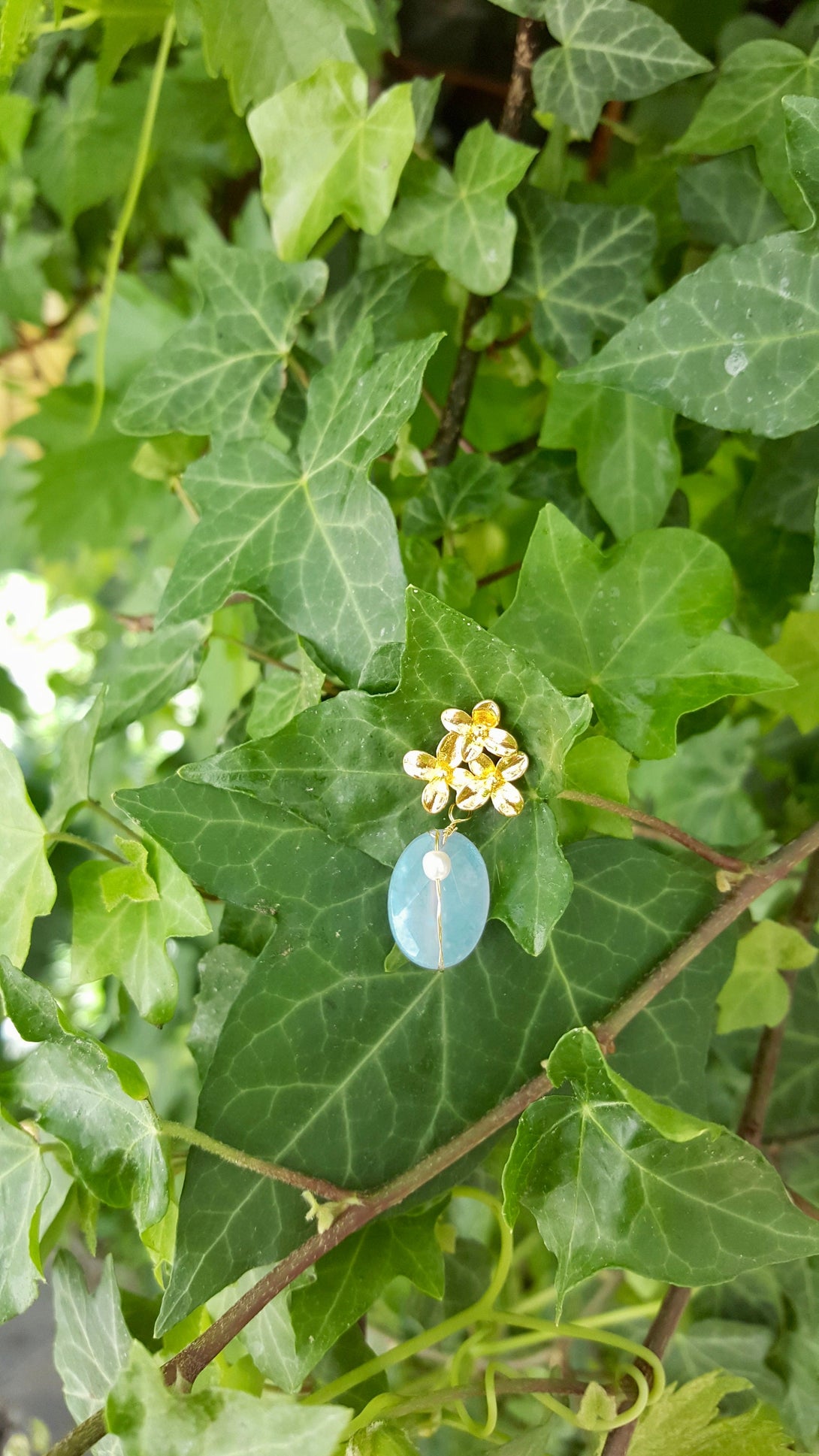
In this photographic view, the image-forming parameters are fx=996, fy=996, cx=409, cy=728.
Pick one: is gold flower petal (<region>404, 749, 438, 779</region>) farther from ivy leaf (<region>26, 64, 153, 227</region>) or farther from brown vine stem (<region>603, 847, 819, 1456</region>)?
ivy leaf (<region>26, 64, 153, 227</region>)

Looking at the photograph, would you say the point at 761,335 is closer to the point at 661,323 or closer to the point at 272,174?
the point at 661,323

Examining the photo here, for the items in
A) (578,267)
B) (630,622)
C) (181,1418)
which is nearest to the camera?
(181,1418)

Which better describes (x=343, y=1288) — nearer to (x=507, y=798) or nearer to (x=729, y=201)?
(x=507, y=798)

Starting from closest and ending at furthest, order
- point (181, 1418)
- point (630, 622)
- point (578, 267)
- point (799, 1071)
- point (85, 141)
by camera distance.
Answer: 1. point (181, 1418)
2. point (630, 622)
3. point (578, 267)
4. point (799, 1071)
5. point (85, 141)

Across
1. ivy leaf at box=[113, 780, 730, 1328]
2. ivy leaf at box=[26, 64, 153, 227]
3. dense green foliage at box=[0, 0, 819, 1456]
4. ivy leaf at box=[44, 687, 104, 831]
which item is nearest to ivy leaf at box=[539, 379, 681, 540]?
dense green foliage at box=[0, 0, 819, 1456]

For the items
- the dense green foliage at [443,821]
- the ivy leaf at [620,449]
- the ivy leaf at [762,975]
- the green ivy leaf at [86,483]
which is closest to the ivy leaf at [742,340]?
the dense green foliage at [443,821]

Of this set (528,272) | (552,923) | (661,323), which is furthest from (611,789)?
(528,272)

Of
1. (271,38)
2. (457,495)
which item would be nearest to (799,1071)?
(457,495)

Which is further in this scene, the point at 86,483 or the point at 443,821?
the point at 86,483
